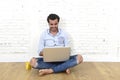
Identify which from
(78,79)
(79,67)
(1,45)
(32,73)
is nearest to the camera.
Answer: (78,79)

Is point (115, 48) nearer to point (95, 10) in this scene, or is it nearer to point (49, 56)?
point (95, 10)

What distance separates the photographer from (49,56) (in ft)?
9.61

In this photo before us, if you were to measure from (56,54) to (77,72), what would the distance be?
1.30 feet

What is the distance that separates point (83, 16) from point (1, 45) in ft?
4.03

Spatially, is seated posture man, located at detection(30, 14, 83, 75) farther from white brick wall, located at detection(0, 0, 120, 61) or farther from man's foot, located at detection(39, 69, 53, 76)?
white brick wall, located at detection(0, 0, 120, 61)

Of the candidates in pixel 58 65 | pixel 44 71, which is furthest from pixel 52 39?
pixel 44 71

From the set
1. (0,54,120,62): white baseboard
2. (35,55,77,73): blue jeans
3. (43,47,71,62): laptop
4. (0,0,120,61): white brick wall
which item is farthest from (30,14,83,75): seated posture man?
(0,54,120,62): white baseboard

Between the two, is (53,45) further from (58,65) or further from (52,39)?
(58,65)

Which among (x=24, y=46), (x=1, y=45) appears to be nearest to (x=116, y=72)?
(x=24, y=46)

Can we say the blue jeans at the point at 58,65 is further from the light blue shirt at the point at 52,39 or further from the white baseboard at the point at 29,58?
the white baseboard at the point at 29,58

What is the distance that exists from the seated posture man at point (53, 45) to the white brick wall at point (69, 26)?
0.28 meters

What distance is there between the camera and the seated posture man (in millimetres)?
3053

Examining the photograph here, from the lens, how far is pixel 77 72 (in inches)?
122

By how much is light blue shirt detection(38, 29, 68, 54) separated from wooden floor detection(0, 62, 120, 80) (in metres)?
0.36
